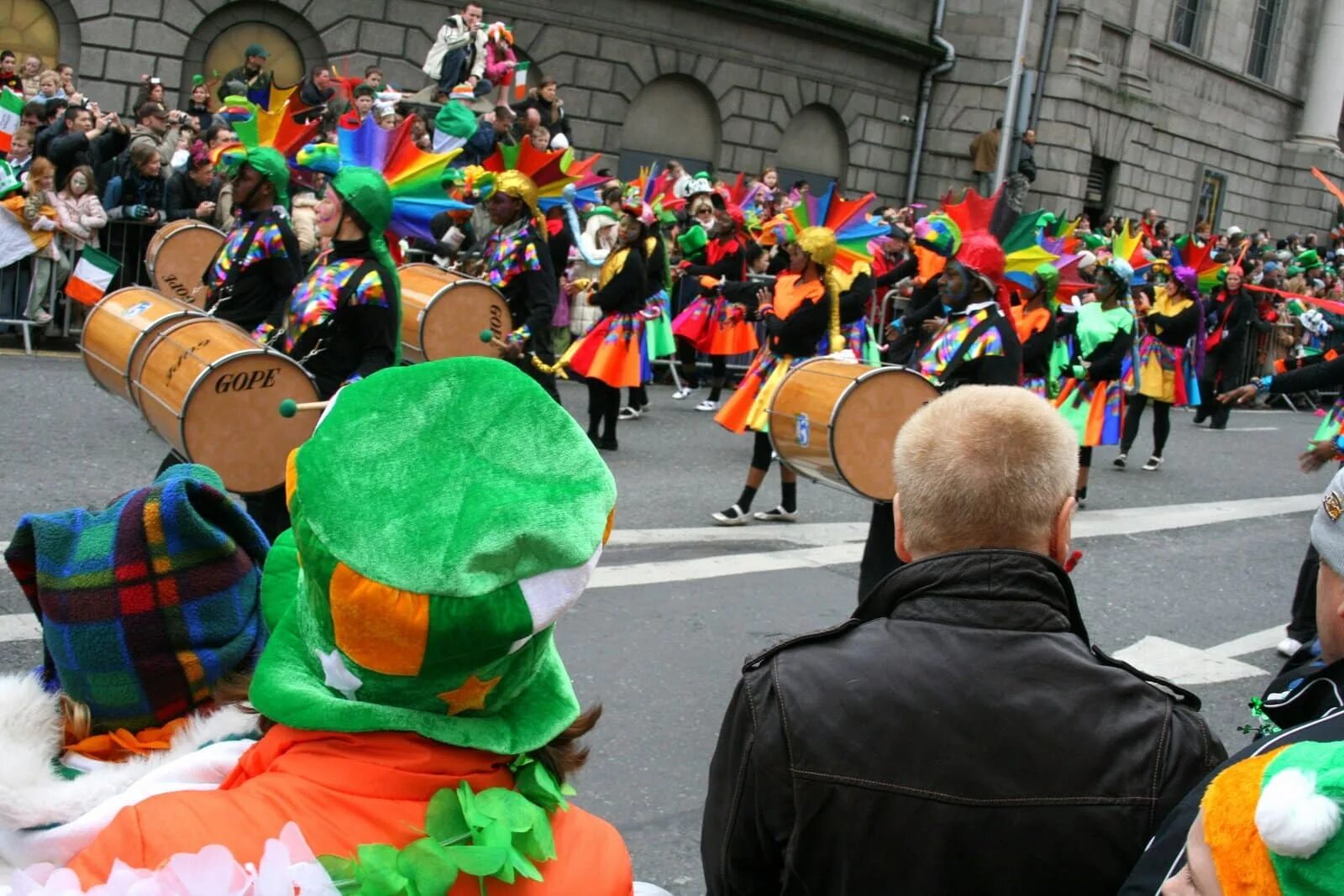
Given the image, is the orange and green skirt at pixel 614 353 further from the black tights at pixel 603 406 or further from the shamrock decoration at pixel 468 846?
the shamrock decoration at pixel 468 846

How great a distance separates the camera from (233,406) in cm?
518

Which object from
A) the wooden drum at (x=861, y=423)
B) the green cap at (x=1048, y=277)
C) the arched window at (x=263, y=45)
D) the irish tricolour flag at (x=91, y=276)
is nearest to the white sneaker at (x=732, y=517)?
the wooden drum at (x=861, y=423)

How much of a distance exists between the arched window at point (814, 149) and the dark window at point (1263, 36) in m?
13.7

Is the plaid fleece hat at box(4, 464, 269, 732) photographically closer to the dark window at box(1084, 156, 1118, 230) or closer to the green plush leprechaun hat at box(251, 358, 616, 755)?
the green plush leprechaun hat at box(251, 358, 616, 755)

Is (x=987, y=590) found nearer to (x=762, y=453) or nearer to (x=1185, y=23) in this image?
(x=762, y=453)

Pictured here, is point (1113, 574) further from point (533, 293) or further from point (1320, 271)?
point (1320, 271)

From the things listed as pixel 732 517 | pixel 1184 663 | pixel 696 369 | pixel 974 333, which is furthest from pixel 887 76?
pixel 1184 663

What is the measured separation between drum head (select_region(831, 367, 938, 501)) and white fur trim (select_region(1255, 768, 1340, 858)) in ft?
16.1

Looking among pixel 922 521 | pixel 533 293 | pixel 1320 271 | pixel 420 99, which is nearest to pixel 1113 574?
pixel 533 293

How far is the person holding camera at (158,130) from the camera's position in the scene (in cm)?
1294

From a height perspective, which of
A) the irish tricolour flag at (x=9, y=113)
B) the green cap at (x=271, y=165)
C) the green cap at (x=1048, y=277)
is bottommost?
the green cap at (x=271, y=165)

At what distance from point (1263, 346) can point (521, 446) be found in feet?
67.5

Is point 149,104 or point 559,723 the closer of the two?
point 559,723

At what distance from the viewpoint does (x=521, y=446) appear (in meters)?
1.60
